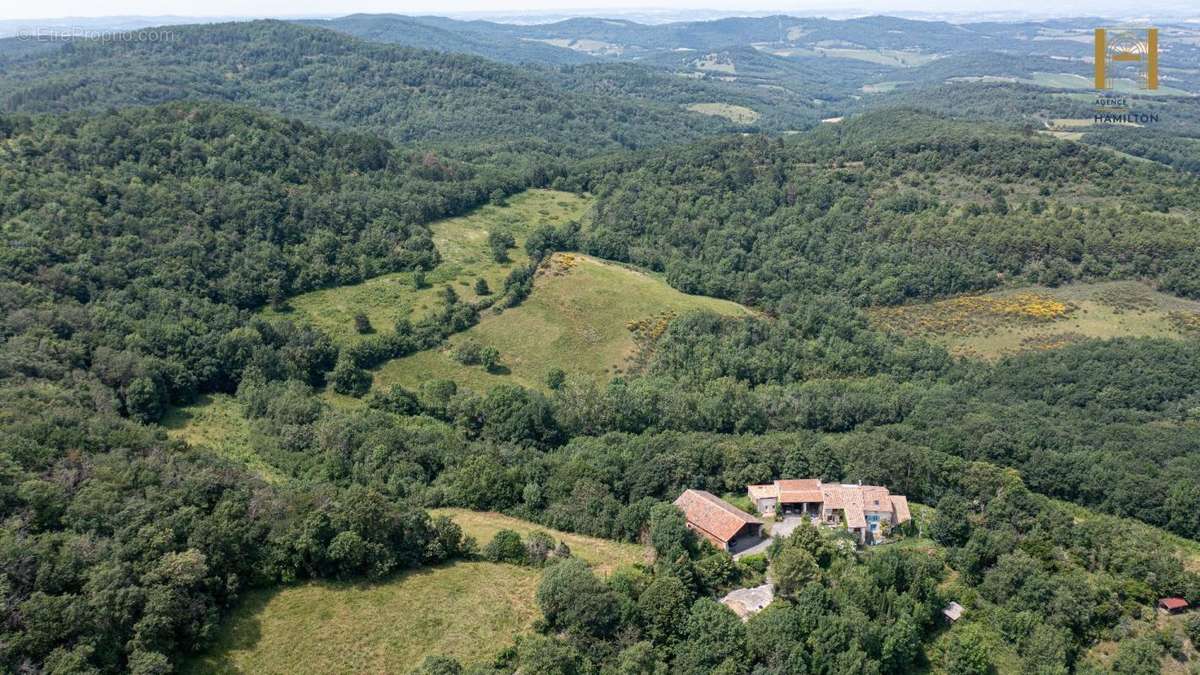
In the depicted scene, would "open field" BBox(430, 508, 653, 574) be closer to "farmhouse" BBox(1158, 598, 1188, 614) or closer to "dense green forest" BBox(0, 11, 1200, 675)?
"dense green forest" BBox(0, 11, 1200, 675)

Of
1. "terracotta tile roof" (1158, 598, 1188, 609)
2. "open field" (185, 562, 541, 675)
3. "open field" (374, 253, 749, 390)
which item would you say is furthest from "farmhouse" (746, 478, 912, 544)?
"open field" (374, 253, 749, 390)

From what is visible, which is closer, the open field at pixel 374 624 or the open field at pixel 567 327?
the open field at pixel 374 624

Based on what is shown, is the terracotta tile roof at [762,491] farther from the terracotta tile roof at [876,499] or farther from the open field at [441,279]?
the open field at [441,279]

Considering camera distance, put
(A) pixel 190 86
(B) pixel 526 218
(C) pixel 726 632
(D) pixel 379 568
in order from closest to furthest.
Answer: (C) pixel 726 632 → (D) pixel 379 568 → (B) pixel 526 218 → (A) pixel 190 86

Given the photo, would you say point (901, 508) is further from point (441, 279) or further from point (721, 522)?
point (441, 279)

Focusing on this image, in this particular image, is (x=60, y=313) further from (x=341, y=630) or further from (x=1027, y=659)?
(x=1027, y=659)

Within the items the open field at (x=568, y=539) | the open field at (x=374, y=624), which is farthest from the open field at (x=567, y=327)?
the open field at (x=374, y=624)

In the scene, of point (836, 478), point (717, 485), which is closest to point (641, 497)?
point (717, 485)
